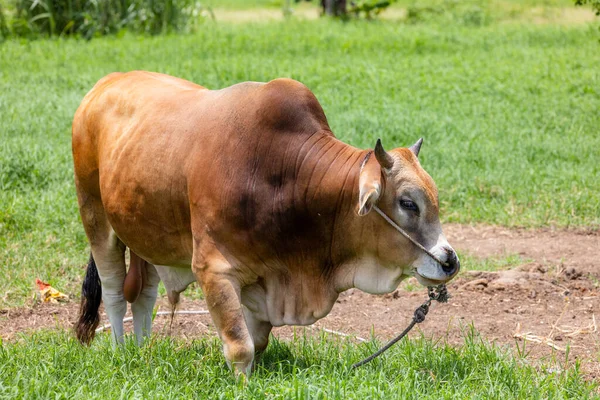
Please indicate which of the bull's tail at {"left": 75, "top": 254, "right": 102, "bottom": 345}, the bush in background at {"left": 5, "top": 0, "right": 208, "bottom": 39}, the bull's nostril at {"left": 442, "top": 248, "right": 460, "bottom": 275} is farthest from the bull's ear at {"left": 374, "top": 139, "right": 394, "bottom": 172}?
the bush in background at {"left": 5, "top": 0, "right": 208, "bottom": 39}

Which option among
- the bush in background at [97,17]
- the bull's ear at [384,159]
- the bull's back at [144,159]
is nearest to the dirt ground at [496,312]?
the bull's back at [144,159]

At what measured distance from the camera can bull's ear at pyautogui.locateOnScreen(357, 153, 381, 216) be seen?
12.0 feet

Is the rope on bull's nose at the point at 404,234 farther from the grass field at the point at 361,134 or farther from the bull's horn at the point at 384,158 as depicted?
the grass field at the point at 361,134

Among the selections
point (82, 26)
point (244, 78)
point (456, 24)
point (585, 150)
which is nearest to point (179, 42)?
point (82, 26)

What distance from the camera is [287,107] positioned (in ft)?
13.4

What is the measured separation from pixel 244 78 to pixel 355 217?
6.43 metres

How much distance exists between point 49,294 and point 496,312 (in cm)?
255

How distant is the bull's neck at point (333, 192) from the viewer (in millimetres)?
3928

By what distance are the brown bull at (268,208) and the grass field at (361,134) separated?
32 cm

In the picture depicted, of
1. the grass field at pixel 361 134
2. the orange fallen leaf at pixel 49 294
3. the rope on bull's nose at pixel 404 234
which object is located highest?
the rope on bull's nose at pixel 404 234

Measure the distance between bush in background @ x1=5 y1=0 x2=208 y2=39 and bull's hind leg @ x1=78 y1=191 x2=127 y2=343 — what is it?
332 inches

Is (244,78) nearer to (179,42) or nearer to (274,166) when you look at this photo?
(179,42)

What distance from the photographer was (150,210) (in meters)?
4.31

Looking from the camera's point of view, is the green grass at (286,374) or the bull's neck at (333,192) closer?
the green grass at (286,374)
